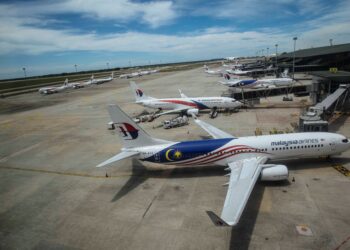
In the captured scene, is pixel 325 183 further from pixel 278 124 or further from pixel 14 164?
pixel 14 164

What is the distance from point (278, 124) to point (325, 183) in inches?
870

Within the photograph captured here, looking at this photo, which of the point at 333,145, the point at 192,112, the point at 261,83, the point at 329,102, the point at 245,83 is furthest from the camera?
the point at 261,83

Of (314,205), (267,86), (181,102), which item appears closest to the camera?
(314,205)

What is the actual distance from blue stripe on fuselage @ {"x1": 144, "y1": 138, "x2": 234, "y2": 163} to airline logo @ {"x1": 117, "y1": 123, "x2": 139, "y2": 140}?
3.09m

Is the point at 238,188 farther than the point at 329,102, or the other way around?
the point at 329,102

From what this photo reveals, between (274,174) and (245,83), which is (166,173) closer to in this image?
(274,174)

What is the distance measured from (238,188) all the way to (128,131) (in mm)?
13373

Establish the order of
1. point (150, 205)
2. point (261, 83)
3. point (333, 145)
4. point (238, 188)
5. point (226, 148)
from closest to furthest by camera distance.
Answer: point (238, 188), point (150, 205), point (226, 148), point (333, 145), point (261, 83)

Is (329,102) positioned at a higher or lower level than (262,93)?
higher

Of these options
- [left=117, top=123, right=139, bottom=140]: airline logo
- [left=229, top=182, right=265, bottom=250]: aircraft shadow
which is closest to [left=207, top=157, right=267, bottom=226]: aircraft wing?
[left=229, top=182, right=265, bottom=250]: aircraft shadow

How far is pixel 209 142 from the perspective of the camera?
1111 inches

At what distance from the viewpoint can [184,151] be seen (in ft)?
90.9

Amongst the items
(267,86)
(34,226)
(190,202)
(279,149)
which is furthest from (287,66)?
(34,226)

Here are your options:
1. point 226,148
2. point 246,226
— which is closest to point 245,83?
point 226,148
